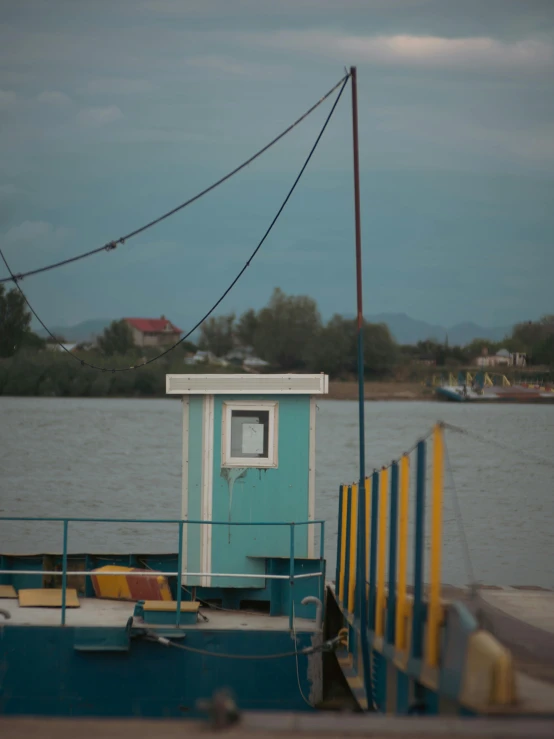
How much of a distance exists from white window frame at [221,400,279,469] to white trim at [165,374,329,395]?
160mm

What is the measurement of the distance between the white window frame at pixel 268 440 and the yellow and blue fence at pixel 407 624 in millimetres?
1093

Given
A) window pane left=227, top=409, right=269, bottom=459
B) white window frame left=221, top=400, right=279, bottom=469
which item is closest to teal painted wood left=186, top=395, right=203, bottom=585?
white window frame left=221, top=400, right=279, bottom=469

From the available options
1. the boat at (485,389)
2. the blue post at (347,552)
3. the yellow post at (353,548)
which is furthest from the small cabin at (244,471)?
the boat at (485,389)

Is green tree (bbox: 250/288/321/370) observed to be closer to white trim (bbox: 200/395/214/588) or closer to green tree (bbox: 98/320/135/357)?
green tree (bbox: 98/320/135/357)

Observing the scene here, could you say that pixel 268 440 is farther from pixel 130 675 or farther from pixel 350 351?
pixel 350 351

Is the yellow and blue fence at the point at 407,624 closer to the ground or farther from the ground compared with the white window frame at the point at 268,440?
closer to the ground

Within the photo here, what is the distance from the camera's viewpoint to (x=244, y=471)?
41.9 ft

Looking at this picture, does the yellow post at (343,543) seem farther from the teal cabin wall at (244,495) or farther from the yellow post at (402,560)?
the yellow post at (402,560)

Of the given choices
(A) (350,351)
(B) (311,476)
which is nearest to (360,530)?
(B) (311,476)

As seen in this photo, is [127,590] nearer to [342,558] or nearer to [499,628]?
[342,558]

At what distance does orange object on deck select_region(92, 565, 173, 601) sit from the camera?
Answer: 12758 mm

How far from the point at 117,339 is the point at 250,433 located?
75.4 metres

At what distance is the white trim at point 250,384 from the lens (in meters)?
12.7

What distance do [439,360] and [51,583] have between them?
244ft
